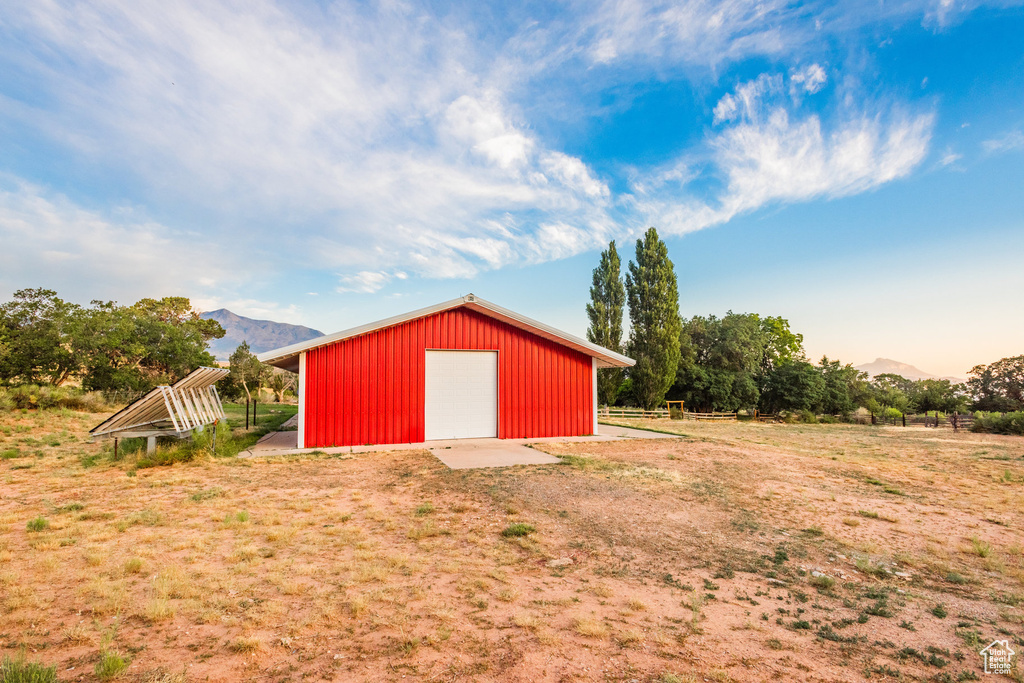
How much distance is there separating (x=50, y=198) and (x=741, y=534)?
2350 centimetres

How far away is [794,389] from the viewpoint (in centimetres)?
3441

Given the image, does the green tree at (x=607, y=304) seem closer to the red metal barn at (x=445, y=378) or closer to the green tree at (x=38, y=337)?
the red metal barn at (x=445, y=378)

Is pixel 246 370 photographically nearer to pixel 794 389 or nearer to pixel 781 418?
pixel 781 418

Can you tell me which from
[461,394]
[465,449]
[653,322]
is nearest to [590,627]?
[465,449]

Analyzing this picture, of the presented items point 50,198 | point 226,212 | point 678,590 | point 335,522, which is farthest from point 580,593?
point 50,198

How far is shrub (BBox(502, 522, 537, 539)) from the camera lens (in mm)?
4844

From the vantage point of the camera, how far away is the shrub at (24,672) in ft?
7.09

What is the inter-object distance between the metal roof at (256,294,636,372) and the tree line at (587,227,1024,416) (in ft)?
57.2

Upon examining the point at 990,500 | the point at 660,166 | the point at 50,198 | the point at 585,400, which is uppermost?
the point at 660,166

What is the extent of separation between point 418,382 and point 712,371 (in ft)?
96.7

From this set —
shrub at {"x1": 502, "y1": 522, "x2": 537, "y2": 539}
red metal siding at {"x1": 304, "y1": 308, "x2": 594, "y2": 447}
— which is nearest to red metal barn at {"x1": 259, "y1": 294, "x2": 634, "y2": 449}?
red metal siding at {"x1": 304, "y1": 308, "x2": 594, "y2": 447}

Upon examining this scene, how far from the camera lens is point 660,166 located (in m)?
19.8

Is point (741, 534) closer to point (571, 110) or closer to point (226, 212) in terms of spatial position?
point (571, 110)

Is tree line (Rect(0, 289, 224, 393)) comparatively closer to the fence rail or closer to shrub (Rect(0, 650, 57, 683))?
shrub (Rect(0, 650, 57, 683))
